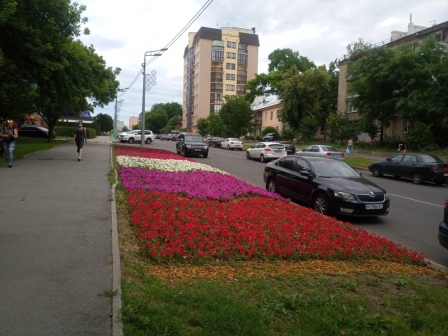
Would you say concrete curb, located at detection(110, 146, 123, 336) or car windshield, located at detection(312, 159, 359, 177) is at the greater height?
car windshield, located at detection(312, 159, 359, 177)

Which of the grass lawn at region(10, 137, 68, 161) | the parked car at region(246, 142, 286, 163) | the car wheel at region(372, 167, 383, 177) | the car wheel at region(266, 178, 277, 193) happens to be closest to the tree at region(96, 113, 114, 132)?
the grass lawn at region(10, 137, 68, 161)

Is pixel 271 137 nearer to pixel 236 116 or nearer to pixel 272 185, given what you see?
pixel 236 116

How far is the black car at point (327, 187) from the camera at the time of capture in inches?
365

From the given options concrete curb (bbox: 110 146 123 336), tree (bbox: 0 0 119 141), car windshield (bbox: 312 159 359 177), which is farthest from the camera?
tree (bbox: 0 0 119 141)

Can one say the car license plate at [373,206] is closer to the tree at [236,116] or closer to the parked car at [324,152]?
the parked car at [324,152]

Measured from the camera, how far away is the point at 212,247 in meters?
5.92

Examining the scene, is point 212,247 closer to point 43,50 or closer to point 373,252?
point 373,252

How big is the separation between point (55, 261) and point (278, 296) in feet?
9.13

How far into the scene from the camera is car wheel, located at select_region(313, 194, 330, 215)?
31.7ft

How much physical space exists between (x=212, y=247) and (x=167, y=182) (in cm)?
627

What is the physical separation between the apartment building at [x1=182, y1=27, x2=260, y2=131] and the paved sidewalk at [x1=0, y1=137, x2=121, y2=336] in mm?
91436

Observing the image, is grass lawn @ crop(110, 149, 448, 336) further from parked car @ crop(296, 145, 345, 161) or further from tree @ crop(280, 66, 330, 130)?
tree @ crop(280, 66, 330, 130)

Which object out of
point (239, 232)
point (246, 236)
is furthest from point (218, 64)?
point (246, 236)

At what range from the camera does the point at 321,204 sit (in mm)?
9938
